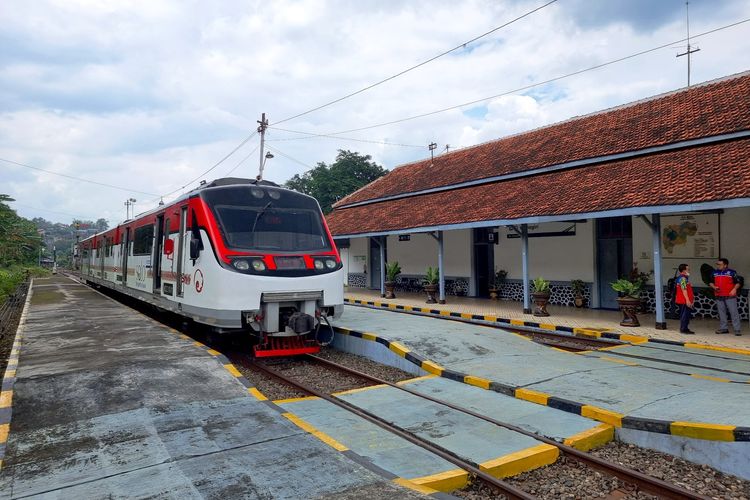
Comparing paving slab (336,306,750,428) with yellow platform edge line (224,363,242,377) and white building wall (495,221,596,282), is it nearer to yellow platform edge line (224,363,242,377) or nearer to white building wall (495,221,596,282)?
yellow platform edge line (224,363,242,377)

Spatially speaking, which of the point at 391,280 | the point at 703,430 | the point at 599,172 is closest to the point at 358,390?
the point at 703,430

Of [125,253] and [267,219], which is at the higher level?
[267,219]

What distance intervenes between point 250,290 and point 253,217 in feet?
4.54

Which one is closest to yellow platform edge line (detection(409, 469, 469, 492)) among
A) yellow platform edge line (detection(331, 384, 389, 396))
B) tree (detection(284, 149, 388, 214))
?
yellow platform edge line (detection(331, 384, 389, 396))

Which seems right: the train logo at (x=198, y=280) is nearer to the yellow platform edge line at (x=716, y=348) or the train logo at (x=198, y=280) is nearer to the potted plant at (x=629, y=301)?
the yellow platform edge line at (x=716, y=348)

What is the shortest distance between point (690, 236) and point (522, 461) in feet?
32.8

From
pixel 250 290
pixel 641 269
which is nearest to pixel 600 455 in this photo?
pixel 250 290

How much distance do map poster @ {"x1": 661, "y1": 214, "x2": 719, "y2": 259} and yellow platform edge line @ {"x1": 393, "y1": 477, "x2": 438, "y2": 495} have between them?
35.5 ft

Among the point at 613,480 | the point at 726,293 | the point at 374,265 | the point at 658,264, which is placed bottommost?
the point at 613,480

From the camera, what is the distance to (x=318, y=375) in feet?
24.7

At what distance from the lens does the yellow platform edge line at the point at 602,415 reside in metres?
4.89

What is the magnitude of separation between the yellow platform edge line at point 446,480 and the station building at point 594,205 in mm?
7618

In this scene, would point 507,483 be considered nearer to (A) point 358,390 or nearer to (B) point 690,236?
(A) point 358,390

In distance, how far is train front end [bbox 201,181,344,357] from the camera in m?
7.43
